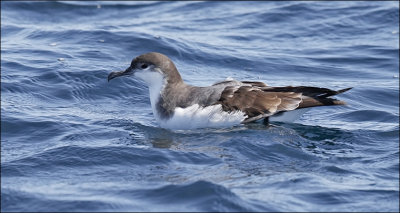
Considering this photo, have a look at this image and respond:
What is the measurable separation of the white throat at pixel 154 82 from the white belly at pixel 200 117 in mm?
416

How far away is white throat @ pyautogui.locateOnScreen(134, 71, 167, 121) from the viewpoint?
9.89 metres

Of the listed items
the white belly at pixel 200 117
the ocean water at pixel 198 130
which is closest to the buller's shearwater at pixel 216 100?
the white belly at pixel 200 117

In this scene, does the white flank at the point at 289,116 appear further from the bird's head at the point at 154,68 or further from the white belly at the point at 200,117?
the bird's head at the point at 154,68

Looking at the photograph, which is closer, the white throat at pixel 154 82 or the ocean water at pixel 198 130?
the ocean water at pixel 198 130

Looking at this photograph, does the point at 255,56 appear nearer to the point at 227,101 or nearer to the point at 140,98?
the point at 140,98

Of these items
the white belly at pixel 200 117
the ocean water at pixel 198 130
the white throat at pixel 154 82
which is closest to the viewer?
the ocean water at pixel 198 130

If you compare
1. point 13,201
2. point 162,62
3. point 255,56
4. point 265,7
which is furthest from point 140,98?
point 265,7

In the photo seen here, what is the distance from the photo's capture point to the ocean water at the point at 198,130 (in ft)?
23.8

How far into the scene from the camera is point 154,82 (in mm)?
10000

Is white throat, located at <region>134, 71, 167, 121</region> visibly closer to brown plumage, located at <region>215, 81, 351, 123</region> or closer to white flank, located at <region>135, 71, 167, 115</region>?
white flank, located at <region>135, 71, 167, 115</region>

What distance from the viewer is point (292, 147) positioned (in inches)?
344

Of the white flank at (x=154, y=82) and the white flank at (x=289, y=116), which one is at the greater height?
the white flank at (x=154, y=82)

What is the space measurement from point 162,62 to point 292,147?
234 centimetres

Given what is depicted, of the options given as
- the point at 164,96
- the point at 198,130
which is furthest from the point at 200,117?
the point at 164,96
